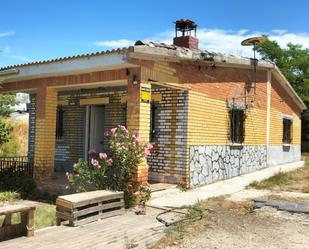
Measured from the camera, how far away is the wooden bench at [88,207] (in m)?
7.38

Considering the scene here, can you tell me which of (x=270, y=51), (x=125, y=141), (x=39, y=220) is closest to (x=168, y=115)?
(x=125, y=141)

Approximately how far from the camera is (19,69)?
39.0 feet

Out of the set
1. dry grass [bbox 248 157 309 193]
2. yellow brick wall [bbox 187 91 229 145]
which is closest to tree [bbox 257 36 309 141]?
dry grass [bbox 248 157 309 193]

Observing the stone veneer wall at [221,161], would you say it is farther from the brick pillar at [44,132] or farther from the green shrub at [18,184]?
the green shrub at [18,184]

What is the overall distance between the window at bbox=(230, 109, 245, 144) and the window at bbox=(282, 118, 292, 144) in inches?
226

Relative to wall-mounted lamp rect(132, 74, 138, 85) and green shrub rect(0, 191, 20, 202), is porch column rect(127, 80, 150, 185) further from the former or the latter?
green shrub rect(0, 191, 20, 202)

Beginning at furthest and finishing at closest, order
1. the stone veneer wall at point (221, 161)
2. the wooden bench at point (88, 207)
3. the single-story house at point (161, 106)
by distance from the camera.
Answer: the stone veneer wall at point (221, 161), the single-story house at point (161, 106), the wooden bench at point (88, 207)

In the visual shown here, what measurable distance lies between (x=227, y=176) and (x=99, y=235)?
285 inches

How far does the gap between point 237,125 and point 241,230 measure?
736 centimetres

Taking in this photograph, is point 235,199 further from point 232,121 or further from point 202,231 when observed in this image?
point 232,121

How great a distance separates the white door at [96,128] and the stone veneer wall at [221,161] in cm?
385

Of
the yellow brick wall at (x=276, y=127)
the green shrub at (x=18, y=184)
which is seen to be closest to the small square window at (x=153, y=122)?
the green shrub at (x=18, y=184)

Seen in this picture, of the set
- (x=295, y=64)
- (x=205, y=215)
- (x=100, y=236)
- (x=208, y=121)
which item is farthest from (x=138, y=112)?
(x=295, y=64)

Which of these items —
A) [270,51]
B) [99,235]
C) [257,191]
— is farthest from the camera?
[270,51]
